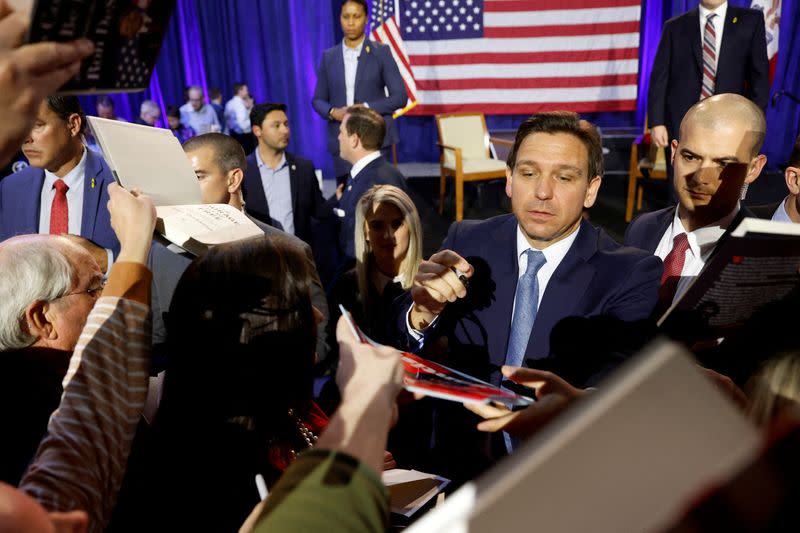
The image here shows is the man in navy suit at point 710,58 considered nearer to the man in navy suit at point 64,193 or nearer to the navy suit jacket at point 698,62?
the navy suit jacket at point 698,62

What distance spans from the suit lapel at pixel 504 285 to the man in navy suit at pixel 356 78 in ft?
12.1

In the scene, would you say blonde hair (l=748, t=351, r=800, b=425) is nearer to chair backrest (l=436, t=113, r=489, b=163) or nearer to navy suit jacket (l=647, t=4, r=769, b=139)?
navy suit jacket (l=647, t=4, r=769, b=139)

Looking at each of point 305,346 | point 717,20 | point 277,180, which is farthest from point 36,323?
point 717,20

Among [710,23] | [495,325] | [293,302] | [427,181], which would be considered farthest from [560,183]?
[427,181]

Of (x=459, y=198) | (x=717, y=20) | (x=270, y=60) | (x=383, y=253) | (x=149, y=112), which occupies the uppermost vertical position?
(x=270, y=60)

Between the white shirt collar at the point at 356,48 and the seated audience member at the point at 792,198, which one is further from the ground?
the white shirt collar at the point at 356,48

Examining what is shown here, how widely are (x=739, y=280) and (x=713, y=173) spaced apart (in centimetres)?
88

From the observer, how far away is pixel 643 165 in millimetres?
5898

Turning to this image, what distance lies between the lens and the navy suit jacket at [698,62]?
3965 mm

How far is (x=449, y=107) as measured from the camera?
888 cm

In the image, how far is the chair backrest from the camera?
23.0 feet

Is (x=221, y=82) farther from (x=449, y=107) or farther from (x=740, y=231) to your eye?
(x=740, y=231)

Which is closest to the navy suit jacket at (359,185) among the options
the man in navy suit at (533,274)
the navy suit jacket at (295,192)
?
the navy suit jacket at (295,192)

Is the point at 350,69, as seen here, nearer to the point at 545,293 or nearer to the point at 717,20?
the point at 717,20
